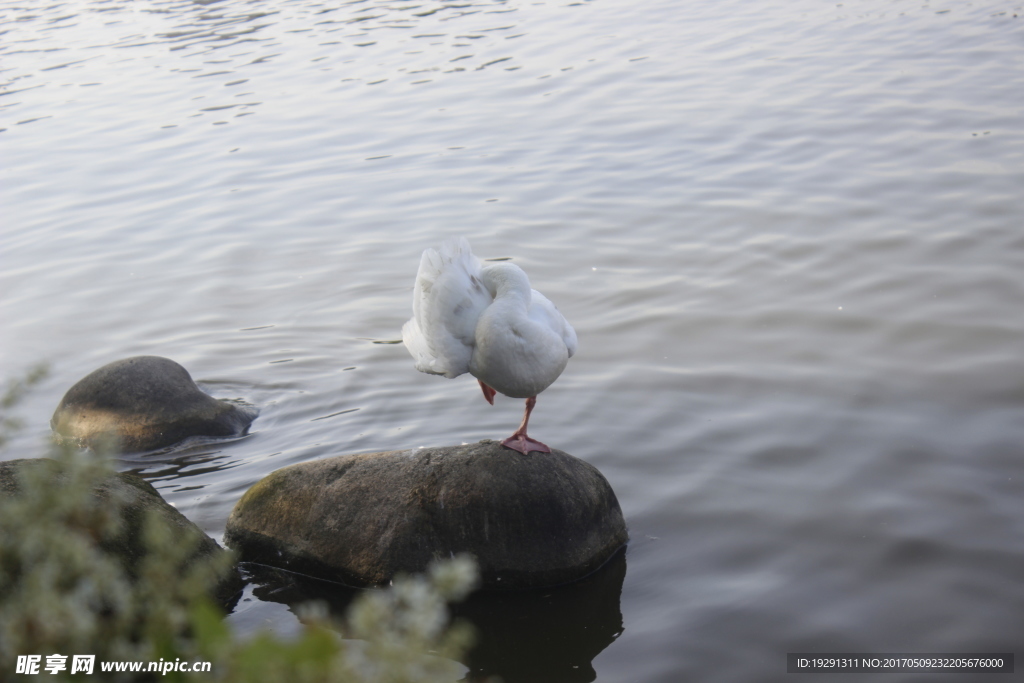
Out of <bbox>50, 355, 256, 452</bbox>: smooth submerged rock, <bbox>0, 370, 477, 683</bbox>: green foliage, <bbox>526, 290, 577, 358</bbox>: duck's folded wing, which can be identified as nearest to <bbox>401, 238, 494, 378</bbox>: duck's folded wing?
<bbox>526, 290, 577, 358</bbox>: duck's folded wing

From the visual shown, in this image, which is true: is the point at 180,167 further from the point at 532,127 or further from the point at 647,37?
the point at 647,37

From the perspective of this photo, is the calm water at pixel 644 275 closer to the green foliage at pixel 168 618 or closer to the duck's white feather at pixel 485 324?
the duck's white feather at pixel 485 324

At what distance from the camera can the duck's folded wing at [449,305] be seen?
5648 millimetres

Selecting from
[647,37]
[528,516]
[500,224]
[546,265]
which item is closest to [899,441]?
[528,516]

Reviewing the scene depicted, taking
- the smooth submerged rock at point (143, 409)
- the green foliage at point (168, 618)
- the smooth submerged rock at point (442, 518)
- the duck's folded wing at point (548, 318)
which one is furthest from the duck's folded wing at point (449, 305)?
the green foliage at point (168, 618)

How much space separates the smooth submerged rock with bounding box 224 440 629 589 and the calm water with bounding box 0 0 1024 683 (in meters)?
0.22

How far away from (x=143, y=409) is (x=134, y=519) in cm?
277

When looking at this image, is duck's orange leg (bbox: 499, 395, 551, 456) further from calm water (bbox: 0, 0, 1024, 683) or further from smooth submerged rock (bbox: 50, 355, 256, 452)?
smooth submerged rock (bbox: 50, 355, 256, 452)

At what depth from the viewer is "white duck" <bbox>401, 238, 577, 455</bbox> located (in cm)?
543

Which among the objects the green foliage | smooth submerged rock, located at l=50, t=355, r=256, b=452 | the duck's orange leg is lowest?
smooth submerged rock, located at l=50, t=355, r=256, b=452

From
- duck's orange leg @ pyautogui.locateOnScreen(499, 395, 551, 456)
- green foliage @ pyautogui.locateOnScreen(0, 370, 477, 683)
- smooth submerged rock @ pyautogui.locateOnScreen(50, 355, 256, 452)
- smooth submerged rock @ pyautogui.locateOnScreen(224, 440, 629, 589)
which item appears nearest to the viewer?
green foliage @ pyautogui.locateOnScreen(0, 370, 477, 683)

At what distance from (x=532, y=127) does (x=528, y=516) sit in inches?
408

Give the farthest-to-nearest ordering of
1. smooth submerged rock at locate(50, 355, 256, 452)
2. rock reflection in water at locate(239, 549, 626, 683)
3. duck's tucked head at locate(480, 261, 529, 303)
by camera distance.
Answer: smooth submerged rock at locate(50, 355, 256, 452) < duck's tucked head at locate(480, 261, 529, 303) < rock reflection in water at locate(239, 549, 626, 683)

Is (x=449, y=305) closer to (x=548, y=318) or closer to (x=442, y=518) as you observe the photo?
(x=548, y=318)
